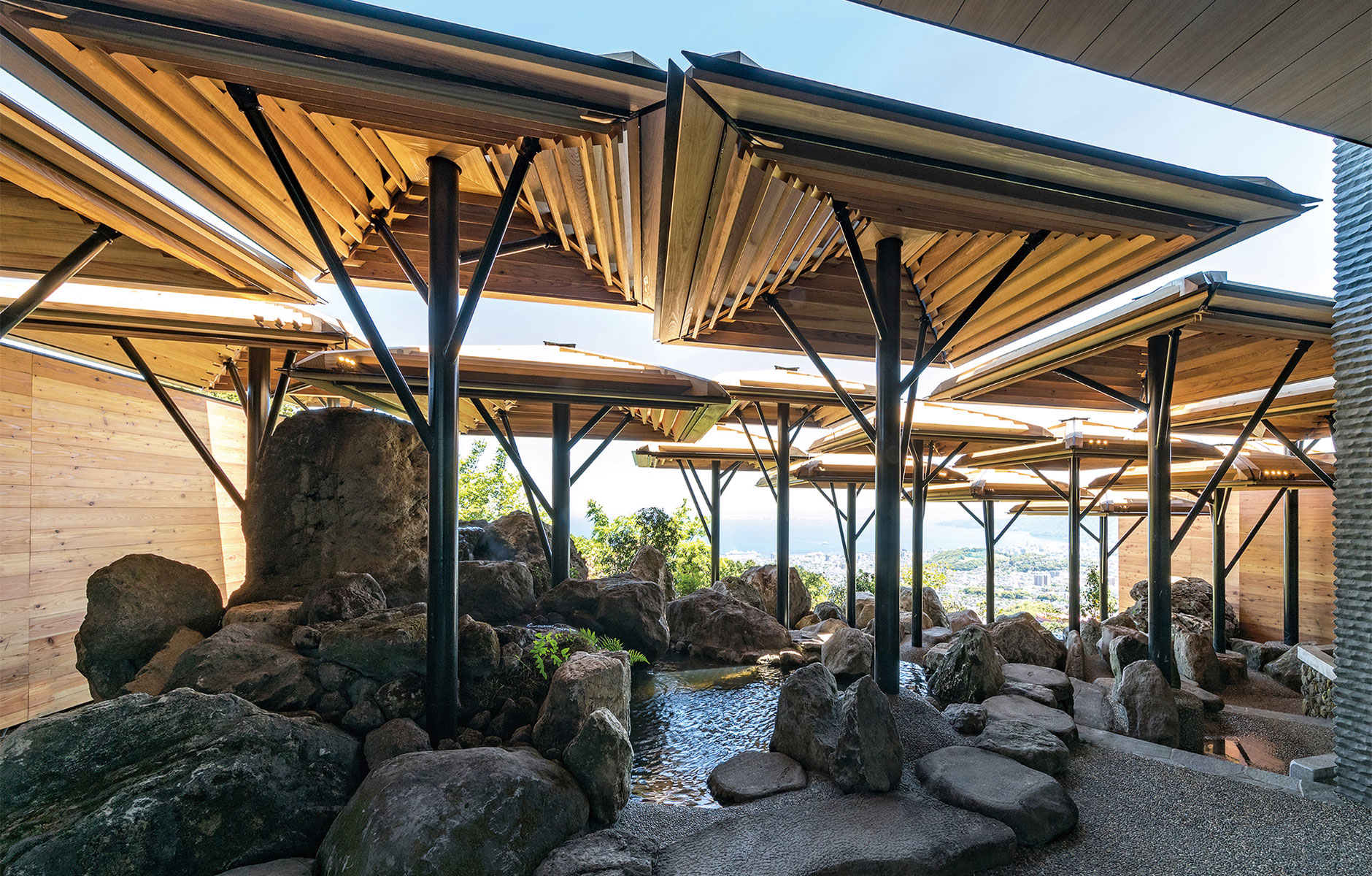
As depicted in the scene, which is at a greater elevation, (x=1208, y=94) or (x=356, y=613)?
(x=1208, y=94)

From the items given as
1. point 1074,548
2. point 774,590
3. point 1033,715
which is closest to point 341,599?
point 1033,715

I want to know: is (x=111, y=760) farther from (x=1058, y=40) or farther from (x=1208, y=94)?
(x=1208, y=94)

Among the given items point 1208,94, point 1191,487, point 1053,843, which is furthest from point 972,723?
point 1191,487

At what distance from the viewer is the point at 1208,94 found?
82.7 inches

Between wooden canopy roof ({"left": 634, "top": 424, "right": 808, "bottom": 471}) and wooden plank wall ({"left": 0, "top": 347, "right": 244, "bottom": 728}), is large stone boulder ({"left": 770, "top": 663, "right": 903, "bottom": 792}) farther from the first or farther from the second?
wooden canopy roof ({"left": 634, "top": 424, "right": 808, "bottom": 471})

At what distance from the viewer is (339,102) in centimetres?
254

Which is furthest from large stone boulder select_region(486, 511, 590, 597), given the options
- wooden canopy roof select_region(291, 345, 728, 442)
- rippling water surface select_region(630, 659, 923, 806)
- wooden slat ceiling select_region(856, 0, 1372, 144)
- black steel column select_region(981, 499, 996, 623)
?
black steel column select_region(981, 499, 996, 623)

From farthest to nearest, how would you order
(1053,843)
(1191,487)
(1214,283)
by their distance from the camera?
(1191,487) < (1214,283) < (1053,843)

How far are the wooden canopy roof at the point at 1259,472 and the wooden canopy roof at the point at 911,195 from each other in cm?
677

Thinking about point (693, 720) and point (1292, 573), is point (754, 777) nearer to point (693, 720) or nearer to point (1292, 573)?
point (693, 720)

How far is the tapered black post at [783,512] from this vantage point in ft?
31.2

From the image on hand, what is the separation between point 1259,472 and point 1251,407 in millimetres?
3887

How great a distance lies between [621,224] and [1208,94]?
3699 millimetres

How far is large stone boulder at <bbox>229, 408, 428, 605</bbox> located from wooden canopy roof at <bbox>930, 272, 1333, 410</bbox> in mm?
6277
